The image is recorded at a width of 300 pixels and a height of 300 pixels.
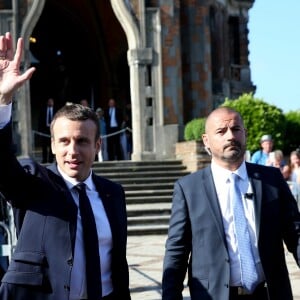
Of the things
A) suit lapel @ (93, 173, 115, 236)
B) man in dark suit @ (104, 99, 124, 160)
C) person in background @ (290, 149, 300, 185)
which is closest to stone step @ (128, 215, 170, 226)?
person in background @ (290, 149, 300, 185)

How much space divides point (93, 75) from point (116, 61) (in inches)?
52.0

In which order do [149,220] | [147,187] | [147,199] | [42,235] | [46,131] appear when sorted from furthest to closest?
[46,131], [147,187], [147,199], [149,220], [42,235]

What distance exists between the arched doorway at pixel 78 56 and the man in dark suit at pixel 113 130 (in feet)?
10.1

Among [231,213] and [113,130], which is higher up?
[113,130]

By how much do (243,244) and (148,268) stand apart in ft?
21.2

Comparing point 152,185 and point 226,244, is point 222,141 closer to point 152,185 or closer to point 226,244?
point 226,244

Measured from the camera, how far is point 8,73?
3.64 m

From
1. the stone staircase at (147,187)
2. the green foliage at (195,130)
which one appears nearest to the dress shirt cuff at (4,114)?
the stone staircase at (147,187)

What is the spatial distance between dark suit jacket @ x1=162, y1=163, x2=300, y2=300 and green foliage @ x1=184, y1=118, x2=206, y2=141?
1522 cm

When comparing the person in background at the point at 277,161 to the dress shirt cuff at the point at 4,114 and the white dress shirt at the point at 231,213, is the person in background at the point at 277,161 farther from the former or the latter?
the dress shirt cuff at the point at 4,114

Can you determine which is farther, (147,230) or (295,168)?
(147,230)

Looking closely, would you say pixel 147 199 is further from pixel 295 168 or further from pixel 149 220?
pixel 295 168

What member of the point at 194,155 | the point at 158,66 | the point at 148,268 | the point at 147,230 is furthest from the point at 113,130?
the point at 148,268

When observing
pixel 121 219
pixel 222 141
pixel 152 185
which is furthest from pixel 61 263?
pixel 152 185
